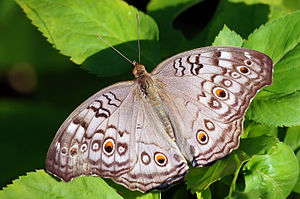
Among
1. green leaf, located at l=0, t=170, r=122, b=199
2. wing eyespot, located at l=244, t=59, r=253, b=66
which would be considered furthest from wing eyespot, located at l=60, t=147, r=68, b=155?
wing eyespot, located at l=244, t=59, r=253, b=66

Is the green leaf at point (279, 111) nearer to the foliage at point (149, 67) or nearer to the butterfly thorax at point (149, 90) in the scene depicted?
the foliage at point (149, 67)

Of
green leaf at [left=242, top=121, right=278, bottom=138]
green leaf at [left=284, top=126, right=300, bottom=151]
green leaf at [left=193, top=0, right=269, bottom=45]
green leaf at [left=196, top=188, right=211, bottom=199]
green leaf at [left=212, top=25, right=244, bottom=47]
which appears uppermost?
green leaf at [left=193, top=0, right=269, bottom=45]

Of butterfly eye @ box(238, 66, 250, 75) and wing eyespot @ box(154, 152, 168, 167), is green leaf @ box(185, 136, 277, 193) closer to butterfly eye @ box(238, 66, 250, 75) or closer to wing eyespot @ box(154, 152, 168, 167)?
wing eyespot @ box(154, 152, 168, 167)

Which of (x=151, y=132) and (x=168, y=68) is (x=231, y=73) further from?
(x=151, y=132)

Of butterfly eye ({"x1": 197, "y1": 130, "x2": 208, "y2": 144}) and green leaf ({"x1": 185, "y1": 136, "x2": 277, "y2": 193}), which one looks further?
butterfly eye ({"x1": 197, "y1": 130, "x2": 208, "y2": 144})

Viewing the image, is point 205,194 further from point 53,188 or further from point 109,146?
point 53,188

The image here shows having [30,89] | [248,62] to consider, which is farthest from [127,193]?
[30,89]

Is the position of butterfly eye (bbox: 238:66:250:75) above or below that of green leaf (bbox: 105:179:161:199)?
above
